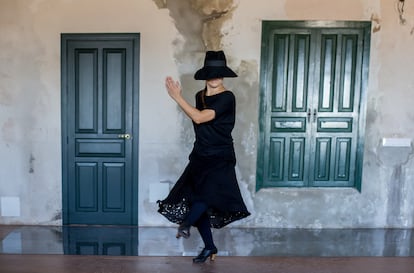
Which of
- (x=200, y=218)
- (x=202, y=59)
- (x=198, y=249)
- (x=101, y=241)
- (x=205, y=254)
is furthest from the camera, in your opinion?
(x=202, y=59)

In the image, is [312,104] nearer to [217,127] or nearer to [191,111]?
[217,127]

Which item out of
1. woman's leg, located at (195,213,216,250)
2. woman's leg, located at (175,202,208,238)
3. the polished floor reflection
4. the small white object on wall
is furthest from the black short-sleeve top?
the small white object on wall

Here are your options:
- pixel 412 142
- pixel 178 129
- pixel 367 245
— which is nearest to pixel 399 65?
pixel 412 142

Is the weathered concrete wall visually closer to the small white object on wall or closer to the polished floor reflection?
the small white object on wall

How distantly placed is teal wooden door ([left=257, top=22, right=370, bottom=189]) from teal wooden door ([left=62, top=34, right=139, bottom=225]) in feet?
4.83

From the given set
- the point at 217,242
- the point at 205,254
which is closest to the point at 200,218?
the point at 205,254

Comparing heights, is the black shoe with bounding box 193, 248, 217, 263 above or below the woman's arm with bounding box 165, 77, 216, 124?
below

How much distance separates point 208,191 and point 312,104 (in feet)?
6.68

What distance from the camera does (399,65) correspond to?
170 inches

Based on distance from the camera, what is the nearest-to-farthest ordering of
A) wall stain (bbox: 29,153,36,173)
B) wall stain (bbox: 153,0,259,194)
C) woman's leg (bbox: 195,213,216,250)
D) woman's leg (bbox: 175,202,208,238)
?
woman's leg (bbox: 175,202,208,238) < woman's leg (bbox: 195,213,216,250) < wall stain (bbox: 153,0,259,194) < wall stain (bbox: 29,153,36,173)

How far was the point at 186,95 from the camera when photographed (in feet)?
14.2

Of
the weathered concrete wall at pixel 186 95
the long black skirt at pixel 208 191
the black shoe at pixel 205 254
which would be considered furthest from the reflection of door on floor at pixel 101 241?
the long black skirt at pixel 208 191

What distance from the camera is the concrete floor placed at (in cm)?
319

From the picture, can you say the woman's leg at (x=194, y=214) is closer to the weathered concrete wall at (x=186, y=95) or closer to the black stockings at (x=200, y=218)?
the black stockings at (x=200, y=218)
